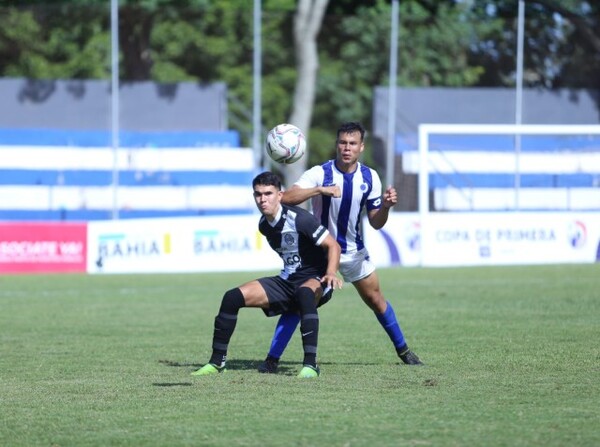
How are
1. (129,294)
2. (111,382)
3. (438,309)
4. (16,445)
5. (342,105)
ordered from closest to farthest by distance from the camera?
(16,445) → (111,382) → (438,309) → (129,294) → (342,105)

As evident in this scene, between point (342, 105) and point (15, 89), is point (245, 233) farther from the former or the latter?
point (342, 105)

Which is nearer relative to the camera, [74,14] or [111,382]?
[111,382]

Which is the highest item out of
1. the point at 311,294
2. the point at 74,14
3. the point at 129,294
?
the point at 74,14

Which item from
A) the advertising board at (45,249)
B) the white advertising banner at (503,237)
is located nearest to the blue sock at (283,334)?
the white advertising banner at (503,237)

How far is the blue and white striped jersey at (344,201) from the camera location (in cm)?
916

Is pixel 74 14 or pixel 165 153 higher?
pixel 74 14

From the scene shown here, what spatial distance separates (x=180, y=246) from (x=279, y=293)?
14853 millimetres

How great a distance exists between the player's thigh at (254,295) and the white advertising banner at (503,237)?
1465 centimetres

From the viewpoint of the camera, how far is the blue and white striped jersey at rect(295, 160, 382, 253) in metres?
9.16

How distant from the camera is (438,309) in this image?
14.7m

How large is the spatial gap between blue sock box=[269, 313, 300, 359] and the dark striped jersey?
1.33 ft

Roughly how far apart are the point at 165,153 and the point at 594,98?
1280cm

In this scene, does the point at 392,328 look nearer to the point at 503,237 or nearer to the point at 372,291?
the point at 372,291

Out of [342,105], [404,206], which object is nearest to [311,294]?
[404,206]
